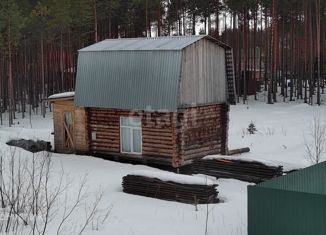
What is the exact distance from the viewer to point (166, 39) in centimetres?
2120

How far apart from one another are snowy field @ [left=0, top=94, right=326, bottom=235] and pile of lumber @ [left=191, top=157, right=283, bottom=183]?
315 mm

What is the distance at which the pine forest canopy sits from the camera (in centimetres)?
4159

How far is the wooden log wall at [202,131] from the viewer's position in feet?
65.1

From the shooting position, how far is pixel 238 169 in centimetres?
1786

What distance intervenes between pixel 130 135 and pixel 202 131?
331 cm

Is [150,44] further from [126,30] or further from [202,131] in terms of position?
[126,30]

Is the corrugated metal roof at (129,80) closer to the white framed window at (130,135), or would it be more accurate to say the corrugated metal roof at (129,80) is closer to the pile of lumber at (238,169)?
the white framed window at (130,135)

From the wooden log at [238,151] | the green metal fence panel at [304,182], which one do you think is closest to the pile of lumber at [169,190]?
the green metal fence panel at [304,182]

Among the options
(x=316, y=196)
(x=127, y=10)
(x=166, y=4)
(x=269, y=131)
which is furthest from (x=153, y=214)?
(x=166, y=4)

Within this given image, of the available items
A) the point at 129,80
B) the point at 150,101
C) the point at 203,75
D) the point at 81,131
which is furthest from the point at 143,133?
the point at 203,75

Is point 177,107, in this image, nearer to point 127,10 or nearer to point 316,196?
point 316,196

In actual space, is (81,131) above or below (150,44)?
below

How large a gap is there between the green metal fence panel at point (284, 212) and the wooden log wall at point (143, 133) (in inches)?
369

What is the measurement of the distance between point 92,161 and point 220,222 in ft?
31.5
